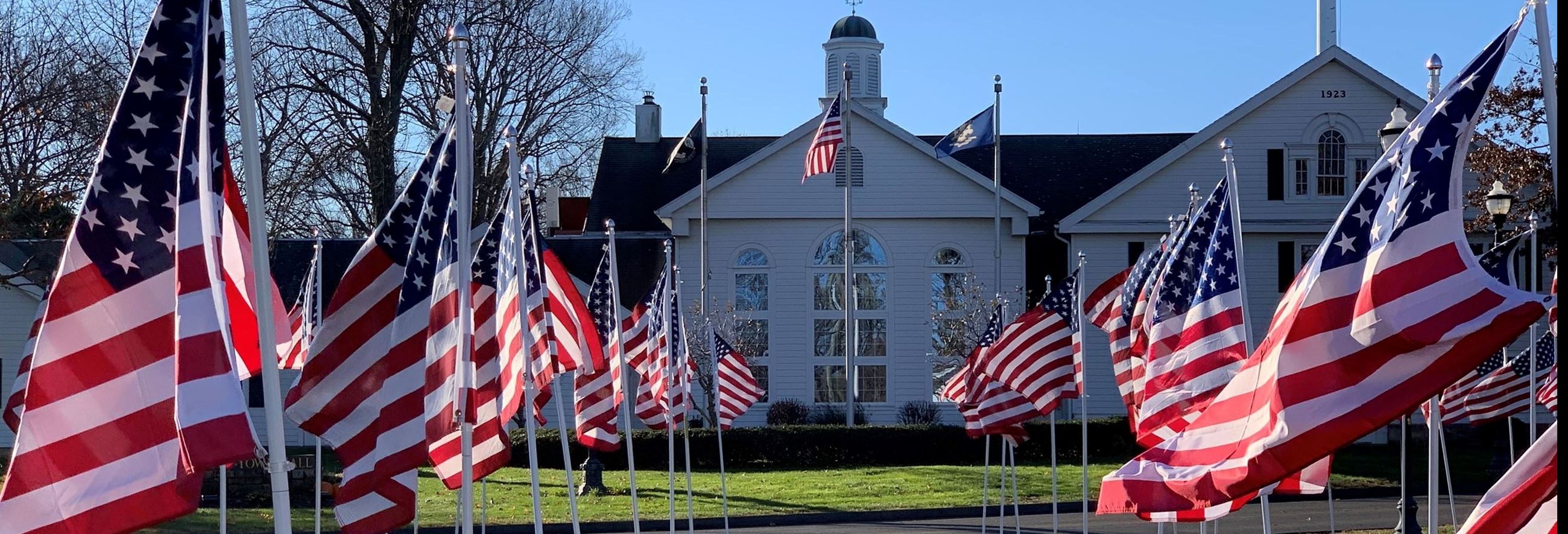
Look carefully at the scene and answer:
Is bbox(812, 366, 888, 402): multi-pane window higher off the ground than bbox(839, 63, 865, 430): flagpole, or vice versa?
bbox(839, 63, 865, 430): flagpole

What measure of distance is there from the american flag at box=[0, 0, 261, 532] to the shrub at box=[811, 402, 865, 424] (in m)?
32.9

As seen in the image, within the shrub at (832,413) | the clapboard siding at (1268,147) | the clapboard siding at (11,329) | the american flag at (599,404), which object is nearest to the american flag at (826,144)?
the shrub at (832,413)

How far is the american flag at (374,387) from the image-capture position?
9.21 meters

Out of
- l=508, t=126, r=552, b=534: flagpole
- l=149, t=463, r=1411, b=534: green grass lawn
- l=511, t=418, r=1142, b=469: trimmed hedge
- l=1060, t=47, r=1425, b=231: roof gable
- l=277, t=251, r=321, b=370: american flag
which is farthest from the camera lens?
l=1060, t=47, r=1425, b=231: roof gable

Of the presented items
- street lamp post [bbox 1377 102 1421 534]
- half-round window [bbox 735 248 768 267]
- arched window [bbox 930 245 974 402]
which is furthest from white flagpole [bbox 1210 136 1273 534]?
half-round window [bbox 735 248 768 267]

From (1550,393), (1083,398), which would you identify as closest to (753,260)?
(1550,393)

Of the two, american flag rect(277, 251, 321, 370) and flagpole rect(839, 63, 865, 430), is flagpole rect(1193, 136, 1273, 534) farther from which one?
flagpole rect(839, 63, 865, 430)

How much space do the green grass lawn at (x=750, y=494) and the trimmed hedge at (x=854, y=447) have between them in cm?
120

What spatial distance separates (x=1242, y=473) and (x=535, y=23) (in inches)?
1316

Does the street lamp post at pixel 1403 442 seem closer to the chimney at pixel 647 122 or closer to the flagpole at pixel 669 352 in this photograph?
the flagpole at pixel 669 352

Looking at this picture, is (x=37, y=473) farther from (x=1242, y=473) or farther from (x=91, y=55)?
(x=91, y=55)

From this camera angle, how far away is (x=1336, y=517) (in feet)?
75.9

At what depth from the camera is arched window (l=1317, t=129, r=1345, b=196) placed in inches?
1531

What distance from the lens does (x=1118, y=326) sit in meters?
19.0
